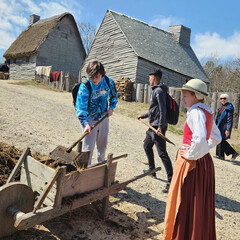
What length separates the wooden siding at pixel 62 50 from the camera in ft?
77.6

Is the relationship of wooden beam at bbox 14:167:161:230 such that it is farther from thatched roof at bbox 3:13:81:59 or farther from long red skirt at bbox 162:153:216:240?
thatched roof at bbox 3:13:81:59

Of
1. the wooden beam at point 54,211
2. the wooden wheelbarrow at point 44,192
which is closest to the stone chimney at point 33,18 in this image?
the wooden wheelbarrow at point 44,192

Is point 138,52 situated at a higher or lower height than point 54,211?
higher

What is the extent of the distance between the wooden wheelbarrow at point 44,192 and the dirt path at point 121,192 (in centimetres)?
43

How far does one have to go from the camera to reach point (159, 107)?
4.34 meters

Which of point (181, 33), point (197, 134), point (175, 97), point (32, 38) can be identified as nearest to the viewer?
point (197, 134)

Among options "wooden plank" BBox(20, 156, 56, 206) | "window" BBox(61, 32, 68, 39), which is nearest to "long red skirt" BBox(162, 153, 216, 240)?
"wooden plank" BBox(20, 156, 56, 206)

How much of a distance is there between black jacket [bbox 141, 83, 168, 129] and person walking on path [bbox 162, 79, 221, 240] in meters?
1.61

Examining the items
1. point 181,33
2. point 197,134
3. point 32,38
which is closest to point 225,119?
point 197,134

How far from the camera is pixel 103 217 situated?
10.8 feet

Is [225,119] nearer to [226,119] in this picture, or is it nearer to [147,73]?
[226,119]

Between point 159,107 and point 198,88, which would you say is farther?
point 159,107

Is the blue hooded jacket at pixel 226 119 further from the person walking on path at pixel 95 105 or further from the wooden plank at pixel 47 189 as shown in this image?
the wooden plank at pixel 47 189

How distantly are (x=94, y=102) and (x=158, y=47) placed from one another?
17371 millimetres
